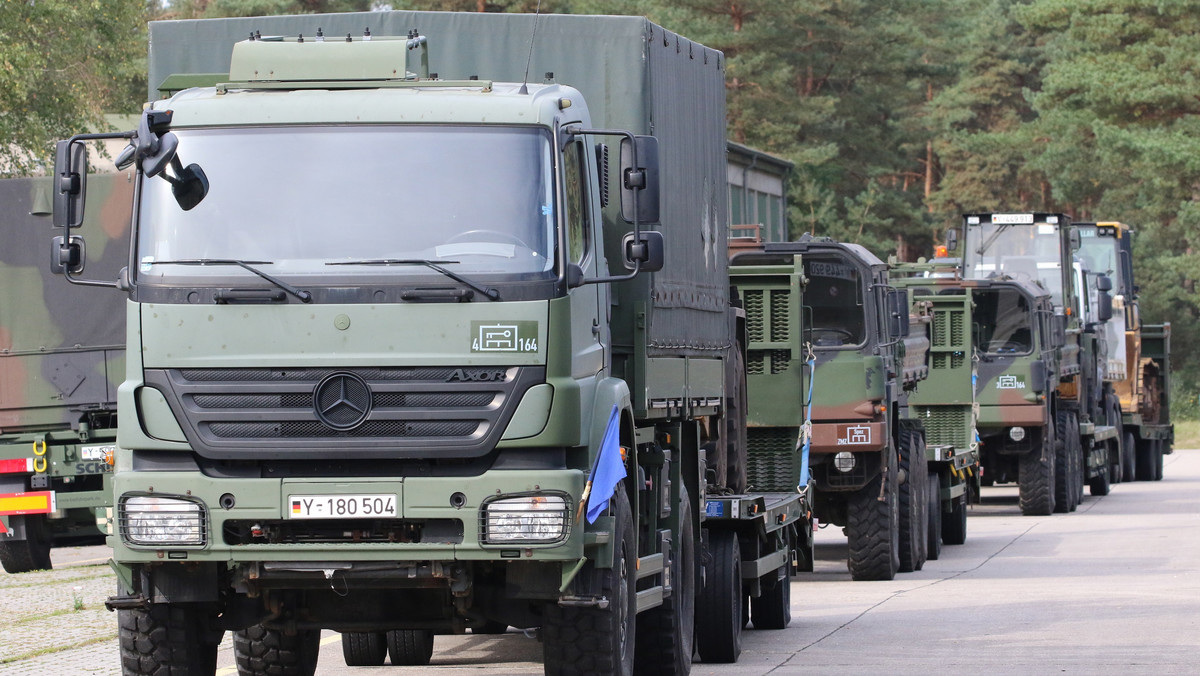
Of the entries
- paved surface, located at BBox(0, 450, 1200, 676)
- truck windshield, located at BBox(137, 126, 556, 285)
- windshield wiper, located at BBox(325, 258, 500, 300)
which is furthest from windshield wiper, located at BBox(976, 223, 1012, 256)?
windshield wiper, located at BBox(325, 258, 500, 300)

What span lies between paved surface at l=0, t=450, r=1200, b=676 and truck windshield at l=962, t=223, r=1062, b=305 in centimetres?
812

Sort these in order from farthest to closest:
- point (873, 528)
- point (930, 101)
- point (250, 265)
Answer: point (930, 101) → point (873, 528) → point (250, 265)

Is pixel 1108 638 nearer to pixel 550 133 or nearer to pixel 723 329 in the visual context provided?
pixel 723 329

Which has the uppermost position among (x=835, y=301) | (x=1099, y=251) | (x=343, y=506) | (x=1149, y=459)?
(x=1099, y=251)

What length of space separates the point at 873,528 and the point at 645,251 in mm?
9199

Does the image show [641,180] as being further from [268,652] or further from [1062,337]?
[1062,337]

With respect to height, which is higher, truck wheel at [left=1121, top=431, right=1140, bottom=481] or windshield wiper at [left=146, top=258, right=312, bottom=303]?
windshield wiper at [left=146, top=258, right=312, bottom=303]

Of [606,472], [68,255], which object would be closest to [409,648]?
[606,472]

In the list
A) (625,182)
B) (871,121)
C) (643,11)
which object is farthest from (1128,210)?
(625,182)

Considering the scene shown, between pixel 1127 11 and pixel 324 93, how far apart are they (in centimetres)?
4904

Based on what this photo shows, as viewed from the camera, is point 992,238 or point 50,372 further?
point 992,238

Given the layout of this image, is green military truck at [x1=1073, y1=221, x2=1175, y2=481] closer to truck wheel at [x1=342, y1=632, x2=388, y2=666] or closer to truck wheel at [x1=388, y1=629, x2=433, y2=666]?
truck wheel at [x1=388, y1=629, x2=433, y2=666]

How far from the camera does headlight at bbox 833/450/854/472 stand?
1695 centimetres

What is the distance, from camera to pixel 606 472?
863 centimetres
